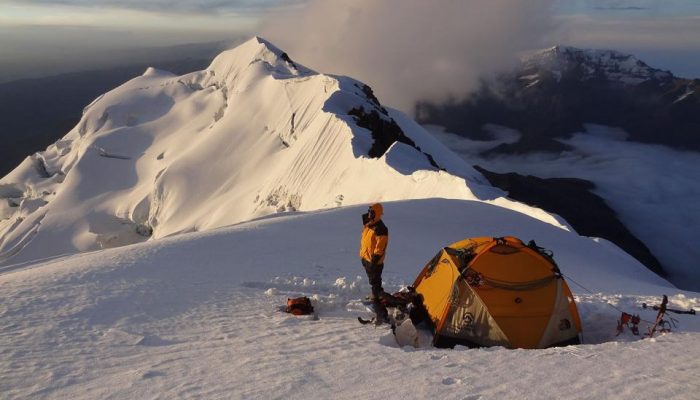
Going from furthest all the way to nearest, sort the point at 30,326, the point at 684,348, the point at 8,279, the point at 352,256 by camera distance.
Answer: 1. the point at 352,256
2. the point at 8,279
3. the point at 30,326
4. the point at 684,348

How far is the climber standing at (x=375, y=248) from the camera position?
8.07 m

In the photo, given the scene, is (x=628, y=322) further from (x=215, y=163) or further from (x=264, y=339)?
(x=215, y=163)

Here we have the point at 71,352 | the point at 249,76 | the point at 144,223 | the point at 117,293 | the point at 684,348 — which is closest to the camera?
the point at 684,348

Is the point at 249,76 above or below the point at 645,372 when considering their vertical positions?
above

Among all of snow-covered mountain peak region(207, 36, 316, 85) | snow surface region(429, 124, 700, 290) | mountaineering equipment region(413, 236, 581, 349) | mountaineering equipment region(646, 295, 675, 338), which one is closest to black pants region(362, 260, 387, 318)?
mountaineering equipment region(413, 236, 581, 349)

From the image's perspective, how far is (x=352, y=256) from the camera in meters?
12.2

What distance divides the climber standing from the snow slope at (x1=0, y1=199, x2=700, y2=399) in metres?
0.47

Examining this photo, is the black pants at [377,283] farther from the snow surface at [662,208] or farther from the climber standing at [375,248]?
the snow surface at [662,208]

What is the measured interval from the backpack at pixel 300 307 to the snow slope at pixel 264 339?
178 mm

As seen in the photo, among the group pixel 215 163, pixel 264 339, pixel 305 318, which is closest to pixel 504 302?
pixel 305 318

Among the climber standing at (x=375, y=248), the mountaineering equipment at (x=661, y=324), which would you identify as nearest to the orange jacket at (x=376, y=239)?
the climber standing at (x=375, y=248)

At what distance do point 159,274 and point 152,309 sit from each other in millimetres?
1908

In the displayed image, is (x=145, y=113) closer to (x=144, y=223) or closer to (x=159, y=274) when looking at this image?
(x=144, y=223)

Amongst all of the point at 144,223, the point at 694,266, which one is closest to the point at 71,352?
the point at 144,223
